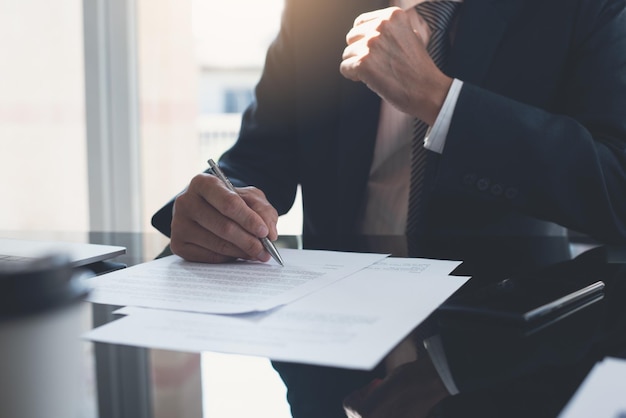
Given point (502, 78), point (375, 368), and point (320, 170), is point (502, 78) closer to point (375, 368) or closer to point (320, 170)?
point (320, 170)

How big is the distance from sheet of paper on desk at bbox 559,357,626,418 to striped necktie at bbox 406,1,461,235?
2.52ft

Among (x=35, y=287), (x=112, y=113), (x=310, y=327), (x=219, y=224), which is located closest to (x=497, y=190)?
(x=219, y=224)

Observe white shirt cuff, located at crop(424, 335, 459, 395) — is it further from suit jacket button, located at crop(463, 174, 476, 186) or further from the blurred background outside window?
the blurred background outside window

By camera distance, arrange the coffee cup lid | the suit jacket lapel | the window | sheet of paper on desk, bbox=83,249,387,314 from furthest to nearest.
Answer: the window, the suit jacket lapel, sheet of paper on desk, bbox=83,249,387,314, the coffee cup lid

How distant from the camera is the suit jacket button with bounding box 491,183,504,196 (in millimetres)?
981

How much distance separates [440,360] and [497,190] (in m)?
0.59

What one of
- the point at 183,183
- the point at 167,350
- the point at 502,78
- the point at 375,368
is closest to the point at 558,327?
the point at 375,368

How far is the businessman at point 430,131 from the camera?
965mm

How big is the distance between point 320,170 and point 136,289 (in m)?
0.76

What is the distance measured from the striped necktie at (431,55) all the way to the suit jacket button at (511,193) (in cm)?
21

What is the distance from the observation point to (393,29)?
1009 mm

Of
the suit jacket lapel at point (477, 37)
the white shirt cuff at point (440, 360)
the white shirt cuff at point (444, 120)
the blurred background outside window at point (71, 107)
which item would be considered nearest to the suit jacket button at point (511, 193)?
the white shirt cuff at point (444, 120)

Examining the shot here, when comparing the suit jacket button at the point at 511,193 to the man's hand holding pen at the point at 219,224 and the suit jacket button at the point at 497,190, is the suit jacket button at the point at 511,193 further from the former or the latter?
the man's hand holding pen at the point at 219,224

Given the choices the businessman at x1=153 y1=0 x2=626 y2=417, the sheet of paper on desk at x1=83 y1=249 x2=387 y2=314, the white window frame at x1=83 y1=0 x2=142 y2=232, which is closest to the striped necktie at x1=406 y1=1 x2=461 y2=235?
the businessman at x1=153 y1=0 x2=626 y2=417
